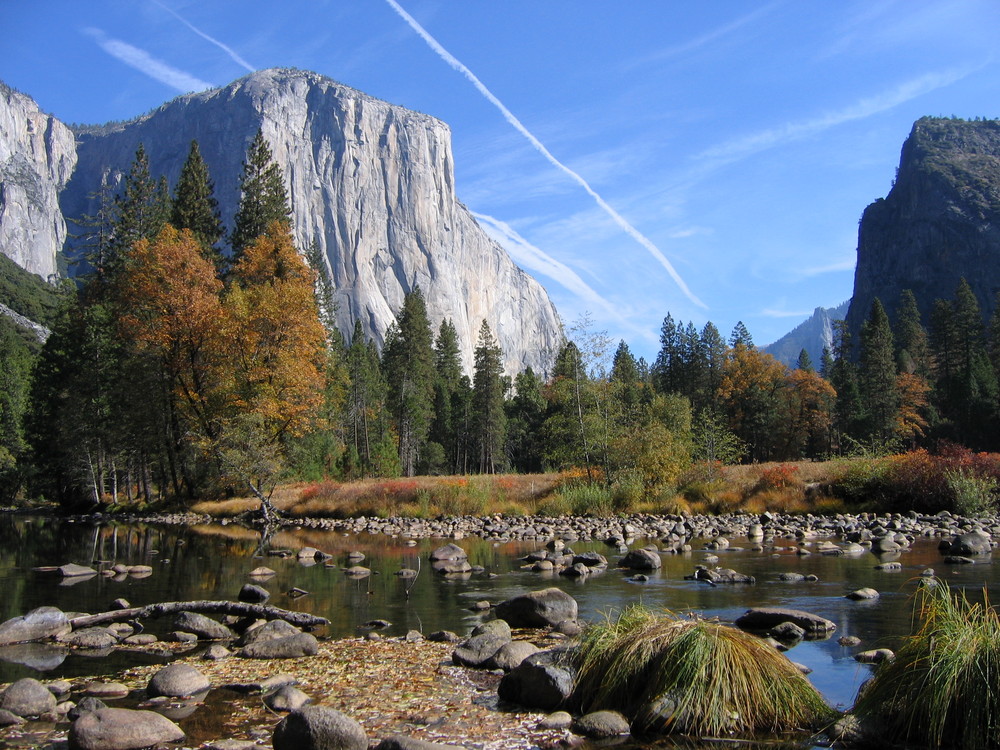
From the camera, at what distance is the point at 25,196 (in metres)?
172

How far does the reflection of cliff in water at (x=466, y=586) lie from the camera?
9.56m

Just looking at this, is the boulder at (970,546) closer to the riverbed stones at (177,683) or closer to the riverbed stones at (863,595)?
the riverbed stones at (863,595)

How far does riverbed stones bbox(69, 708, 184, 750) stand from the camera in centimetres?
555

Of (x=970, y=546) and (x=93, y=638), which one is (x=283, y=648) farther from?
(x=970, y=546)

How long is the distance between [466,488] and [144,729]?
977 inches

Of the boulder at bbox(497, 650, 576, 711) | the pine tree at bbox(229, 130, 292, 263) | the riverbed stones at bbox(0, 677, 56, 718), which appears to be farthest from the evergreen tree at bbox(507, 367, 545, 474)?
the riverbed stones at bbox(0, 677, 56, 718)

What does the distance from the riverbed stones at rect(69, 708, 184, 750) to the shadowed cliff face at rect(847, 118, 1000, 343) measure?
540 feet

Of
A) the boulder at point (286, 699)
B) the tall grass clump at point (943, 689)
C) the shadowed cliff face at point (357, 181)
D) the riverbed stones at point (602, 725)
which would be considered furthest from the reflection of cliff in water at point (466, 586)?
the shadowed cliff face at point (357, 181)

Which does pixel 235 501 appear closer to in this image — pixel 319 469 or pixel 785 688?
pixel 319 469

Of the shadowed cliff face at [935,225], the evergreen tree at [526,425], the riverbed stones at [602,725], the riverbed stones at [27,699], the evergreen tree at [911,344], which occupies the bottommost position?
the riverbed stones at [602,725]

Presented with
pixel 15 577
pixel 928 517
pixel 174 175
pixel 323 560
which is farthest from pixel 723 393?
pixel 174 175

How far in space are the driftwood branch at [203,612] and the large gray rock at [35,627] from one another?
171 mm

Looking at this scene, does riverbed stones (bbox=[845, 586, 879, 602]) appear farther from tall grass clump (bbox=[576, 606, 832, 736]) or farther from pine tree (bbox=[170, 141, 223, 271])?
pine tree (bbox=[170, 141, 223, 271])

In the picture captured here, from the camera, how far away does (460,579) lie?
14.5 metres
